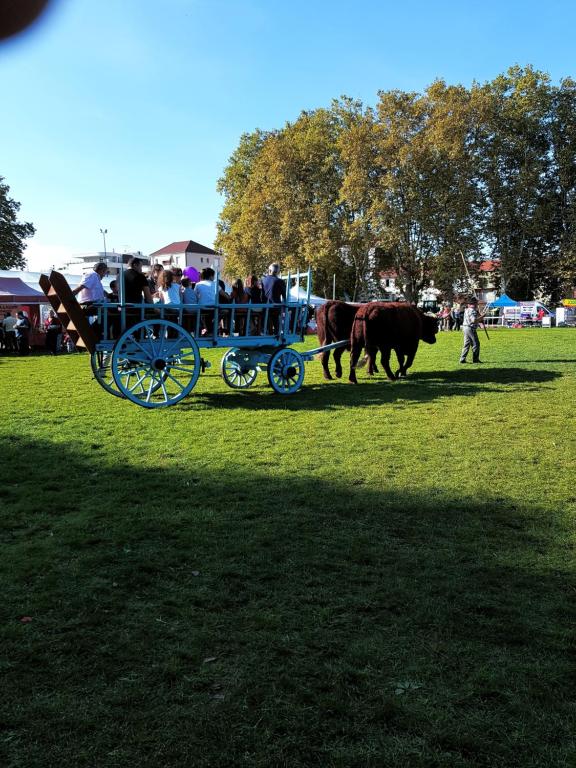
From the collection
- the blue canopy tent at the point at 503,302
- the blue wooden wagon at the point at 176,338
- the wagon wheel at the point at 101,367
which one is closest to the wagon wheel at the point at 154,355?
the blue wooden wagon at the point at 176,338

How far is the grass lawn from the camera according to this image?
272cm

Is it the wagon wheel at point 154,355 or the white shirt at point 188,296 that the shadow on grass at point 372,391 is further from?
the white shirt at point 188,296

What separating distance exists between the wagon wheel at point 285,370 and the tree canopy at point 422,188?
110ft

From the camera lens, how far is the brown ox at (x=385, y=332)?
1430 centimetres

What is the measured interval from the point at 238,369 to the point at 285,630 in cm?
1027

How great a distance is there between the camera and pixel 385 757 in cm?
258

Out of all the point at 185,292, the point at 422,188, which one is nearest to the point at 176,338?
the point at 185,292

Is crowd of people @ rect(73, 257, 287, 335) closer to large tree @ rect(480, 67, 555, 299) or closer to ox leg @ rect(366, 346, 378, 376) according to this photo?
ox leg @ rect(366, 346, 378, 376)

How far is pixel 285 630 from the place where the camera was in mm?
3605

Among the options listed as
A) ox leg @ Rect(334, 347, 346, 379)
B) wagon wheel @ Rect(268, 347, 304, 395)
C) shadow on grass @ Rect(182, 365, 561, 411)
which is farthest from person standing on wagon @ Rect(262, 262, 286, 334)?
Answer: ox leg @ Rect(334, 347, 346, 379)

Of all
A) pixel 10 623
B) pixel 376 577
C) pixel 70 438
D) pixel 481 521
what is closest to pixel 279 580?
pixel 376 577

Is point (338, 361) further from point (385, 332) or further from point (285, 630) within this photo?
point (285, 630)

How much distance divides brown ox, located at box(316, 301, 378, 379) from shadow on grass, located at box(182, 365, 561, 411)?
89 centimetres

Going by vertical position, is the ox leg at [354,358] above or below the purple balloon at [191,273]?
below
